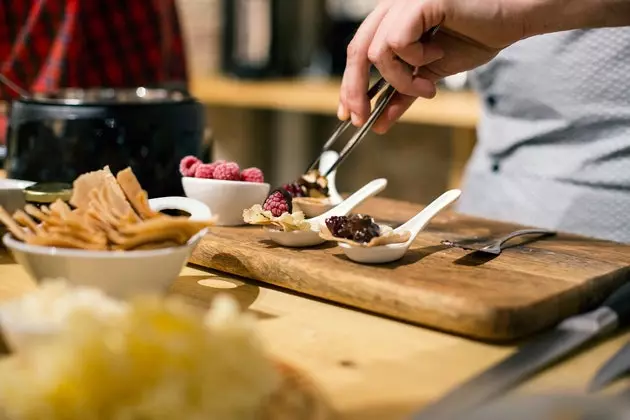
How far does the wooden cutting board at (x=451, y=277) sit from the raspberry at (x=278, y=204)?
3 centimetres

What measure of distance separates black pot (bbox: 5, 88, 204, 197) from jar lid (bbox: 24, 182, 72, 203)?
13 cm

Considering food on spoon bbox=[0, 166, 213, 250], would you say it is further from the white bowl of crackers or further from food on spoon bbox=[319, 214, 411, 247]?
food on spoon bbox=[319, 214, 411, 247]

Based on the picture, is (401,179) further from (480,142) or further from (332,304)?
(332,304)

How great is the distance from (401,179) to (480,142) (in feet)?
4.85

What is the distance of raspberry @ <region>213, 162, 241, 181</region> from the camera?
0.99 m

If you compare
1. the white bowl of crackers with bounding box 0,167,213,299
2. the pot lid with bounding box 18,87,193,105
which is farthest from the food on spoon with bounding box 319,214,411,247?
the pot lid with bounding box 18,87,193,105

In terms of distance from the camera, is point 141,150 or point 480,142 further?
point 480,142

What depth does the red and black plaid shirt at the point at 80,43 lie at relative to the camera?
1.71m

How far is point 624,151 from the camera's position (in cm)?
130

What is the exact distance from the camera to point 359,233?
2.67 feet

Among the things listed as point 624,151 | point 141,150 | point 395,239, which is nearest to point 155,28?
point 141,150

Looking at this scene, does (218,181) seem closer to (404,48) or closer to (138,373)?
(404,48)

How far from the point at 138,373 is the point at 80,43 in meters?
1.38

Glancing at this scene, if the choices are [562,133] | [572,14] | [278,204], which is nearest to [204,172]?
[278,204]
